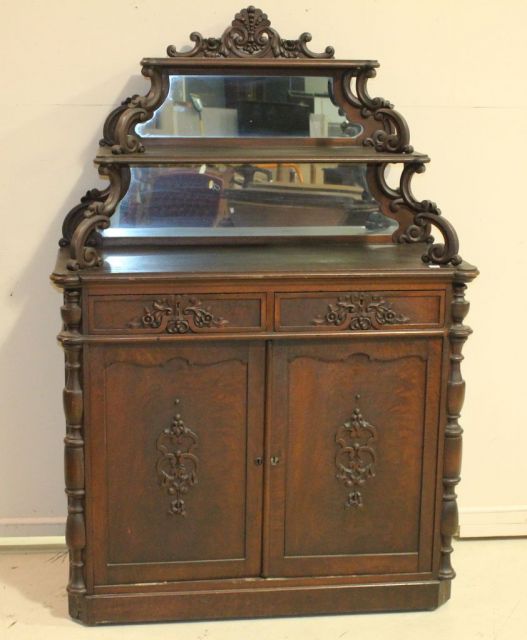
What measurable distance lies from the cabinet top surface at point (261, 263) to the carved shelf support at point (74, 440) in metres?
0.10

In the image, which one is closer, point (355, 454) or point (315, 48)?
point (355, 454)

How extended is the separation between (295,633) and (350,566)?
0.84 ft

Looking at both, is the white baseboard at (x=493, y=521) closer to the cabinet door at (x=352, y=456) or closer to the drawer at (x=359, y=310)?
the cabinet door at (x=352, y=456)

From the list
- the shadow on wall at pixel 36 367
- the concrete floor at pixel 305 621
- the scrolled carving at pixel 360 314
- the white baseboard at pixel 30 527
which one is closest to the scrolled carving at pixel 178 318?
the scrolled carving at pixel 360 314

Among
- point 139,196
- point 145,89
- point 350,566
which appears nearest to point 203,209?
point 139,196

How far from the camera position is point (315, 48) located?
3441 millimetres

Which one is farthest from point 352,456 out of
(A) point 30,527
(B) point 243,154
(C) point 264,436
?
(A) point 30,527

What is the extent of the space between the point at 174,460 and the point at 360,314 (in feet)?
2.23

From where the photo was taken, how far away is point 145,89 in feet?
11.2

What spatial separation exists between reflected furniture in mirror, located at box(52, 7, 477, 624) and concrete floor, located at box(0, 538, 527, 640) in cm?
5

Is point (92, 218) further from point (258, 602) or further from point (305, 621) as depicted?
point (305, 621)

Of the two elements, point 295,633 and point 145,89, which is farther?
point 145,89

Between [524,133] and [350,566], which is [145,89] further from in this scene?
[350,566]

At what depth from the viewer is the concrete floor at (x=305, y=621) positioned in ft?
10.4
